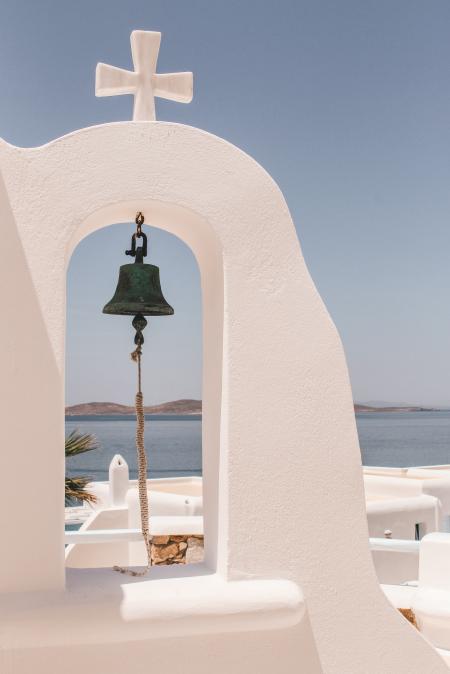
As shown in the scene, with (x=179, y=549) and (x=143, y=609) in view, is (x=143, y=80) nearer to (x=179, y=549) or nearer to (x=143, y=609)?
(x=143, y=609)

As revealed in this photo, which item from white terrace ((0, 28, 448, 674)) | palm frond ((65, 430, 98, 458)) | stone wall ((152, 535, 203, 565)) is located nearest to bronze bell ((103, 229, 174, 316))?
white terrace ((0, 28, 448, 674))

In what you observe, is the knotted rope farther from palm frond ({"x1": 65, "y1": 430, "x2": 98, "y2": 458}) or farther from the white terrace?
palm frond ({"x1": 65, "y1": 430, "x2": 98, "y2": 458})

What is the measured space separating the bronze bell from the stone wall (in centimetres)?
379

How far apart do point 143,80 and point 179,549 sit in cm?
479

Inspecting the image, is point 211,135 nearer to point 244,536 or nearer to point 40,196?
point 40,196

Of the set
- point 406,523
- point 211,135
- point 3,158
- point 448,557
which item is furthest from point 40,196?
point 406,523

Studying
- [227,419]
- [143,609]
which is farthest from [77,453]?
[143,609]

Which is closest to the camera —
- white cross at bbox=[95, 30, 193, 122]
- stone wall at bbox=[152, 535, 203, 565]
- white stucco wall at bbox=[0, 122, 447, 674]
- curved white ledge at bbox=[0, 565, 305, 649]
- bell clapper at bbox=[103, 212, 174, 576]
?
curved white ledge at bbox=[0, 565, 305, 649]

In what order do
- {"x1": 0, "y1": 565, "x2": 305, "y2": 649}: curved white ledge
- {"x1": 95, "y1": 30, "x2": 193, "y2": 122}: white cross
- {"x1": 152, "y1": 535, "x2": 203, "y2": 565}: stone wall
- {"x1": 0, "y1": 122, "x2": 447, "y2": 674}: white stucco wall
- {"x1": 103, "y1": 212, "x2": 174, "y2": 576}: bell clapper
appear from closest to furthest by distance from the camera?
1. {"x1": 0, "y1": 565, "x2": 305, "y2": 649}: curved white ledge
2. {"x1": 0, "y1": 122, "x2": 447, "y2": 674}: white stucco wall
3. {"x1": 95, "y1": 30, "x2": 193, "y2": 122}: white cross
4. {"x1": 103, "y1": 212, "x2": 174, "y2": 576}: bell clapper
5. {"x1": 152, "y1": 535, "x2": 203, "y2": 565}: stone wall

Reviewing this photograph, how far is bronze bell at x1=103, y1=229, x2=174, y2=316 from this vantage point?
354 cm

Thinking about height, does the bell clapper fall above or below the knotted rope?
above

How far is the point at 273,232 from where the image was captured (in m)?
3.25

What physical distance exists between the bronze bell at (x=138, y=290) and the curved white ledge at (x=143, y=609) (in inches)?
51.6

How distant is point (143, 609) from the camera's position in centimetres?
277
